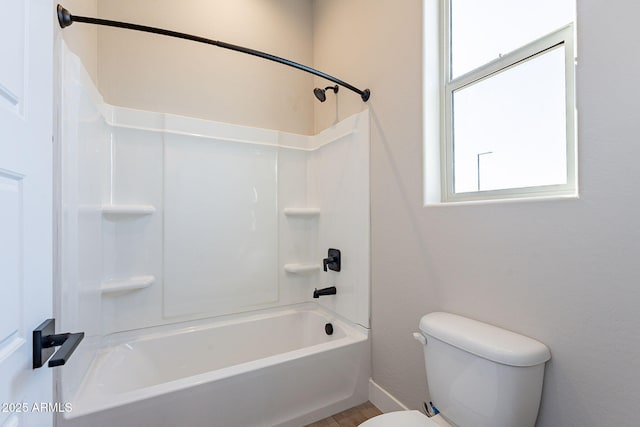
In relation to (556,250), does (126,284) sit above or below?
below

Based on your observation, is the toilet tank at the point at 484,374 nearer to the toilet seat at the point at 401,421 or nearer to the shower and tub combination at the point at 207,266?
the toilet seat at the point at 401,421

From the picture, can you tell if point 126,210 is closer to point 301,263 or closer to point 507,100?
point 301,263

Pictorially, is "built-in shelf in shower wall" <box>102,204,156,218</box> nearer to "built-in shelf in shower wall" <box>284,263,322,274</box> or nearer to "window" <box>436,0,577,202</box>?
"built-in shelf in shower wall" <box>284,263,322,274</box>

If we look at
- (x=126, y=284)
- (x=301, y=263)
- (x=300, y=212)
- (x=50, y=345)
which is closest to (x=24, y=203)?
(x=50, y=345)

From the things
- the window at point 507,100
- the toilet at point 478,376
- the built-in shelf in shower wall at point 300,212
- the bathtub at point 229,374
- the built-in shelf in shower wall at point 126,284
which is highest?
the window at point 507,100

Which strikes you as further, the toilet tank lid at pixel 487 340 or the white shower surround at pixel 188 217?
the white shower surround at pixel 188 217

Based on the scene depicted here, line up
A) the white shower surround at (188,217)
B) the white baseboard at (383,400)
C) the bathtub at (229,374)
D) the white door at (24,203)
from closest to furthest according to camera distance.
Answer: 1. the white door at (24,203)
2. the bathtub at (229,374)
3. the white shower surround at (188,217)
4. the white baseboard at (383,400)

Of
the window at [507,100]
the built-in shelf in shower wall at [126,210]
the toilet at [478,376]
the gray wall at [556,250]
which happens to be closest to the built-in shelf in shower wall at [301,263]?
the gray wall at [556,250]

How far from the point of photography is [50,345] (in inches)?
22.4

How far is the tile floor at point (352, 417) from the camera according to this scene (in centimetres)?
150

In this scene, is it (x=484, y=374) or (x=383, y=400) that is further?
(x=383, y=400)

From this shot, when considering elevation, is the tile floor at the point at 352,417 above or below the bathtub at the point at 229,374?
Result: below

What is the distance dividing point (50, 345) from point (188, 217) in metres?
1.39

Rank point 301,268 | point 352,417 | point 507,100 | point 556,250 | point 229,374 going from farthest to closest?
point 301,268 < point 352,417 < point 229,374 < point 507,100 < point 556,250
